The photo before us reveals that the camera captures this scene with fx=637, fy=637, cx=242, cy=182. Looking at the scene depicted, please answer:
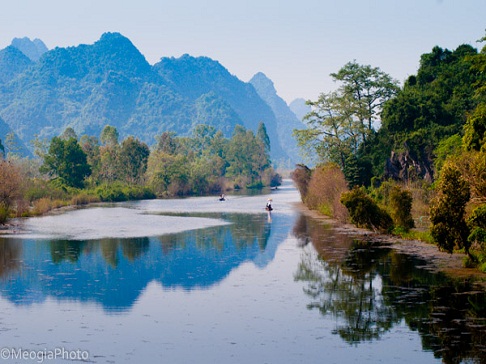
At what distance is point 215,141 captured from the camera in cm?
16112

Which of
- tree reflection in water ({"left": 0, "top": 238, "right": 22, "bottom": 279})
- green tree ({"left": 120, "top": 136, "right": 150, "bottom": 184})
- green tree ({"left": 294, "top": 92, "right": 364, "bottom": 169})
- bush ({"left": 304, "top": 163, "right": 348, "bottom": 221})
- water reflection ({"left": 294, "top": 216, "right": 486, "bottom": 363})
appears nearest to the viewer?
water reflection ({"left": 294, "top": 216, "right": 486, "bottom": 363})

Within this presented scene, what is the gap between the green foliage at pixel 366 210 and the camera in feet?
124

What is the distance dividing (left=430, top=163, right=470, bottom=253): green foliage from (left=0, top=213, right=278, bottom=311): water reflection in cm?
817

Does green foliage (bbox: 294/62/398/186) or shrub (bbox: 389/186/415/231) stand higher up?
green foliage (bbox: 294/62/398/186)

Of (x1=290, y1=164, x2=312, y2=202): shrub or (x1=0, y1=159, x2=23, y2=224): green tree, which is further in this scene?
(x1=290, y1=164, x2=312, y2=202): shrub

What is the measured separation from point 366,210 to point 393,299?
1795cm

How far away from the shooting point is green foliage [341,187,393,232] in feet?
124

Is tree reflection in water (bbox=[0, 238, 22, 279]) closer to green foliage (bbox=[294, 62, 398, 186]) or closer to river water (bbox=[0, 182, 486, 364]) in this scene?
river water (bbox=[0, 182, 486, 364])

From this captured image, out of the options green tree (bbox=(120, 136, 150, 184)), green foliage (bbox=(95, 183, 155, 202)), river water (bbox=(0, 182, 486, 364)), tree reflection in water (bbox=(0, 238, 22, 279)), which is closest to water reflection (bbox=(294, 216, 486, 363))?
river water (bbox=(0, 182, 486, 364))

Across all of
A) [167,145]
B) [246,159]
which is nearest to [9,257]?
[167,145]

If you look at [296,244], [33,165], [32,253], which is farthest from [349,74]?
[33,165]

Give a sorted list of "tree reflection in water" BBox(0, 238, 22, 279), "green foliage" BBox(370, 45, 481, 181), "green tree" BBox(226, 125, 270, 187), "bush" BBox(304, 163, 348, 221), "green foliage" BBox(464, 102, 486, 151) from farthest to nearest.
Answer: "green tree" BBox(226, 125, 270, 187)
"green foliage" BBox(370, 45, 481, 181)
"bush" BBox(304, 163, 348, 221)
"green foliage" BBox(464, 102, 486, 151)
"tree reflection in water" BBox(0, 238, 22, 279)

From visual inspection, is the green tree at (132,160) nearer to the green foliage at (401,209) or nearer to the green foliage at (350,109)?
the green foliage at (350,109)

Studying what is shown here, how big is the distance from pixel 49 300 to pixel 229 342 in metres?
7.95
